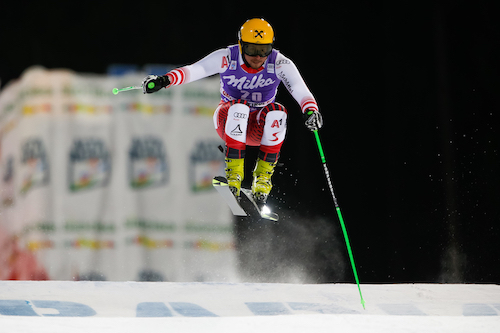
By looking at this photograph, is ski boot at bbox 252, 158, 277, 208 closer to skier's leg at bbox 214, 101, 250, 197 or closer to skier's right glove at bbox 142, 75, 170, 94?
skier's leg at bbox 214, 101, 250, 197

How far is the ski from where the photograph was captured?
293 centimetres

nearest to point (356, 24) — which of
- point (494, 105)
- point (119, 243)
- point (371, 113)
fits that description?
point (371, 113)

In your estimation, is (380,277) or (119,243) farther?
(380,277)

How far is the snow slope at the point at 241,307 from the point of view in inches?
116

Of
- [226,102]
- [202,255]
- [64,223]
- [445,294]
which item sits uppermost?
[226,102]

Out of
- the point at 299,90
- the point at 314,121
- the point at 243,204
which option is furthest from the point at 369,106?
the point at 243,204

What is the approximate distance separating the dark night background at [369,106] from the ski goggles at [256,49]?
1400mm

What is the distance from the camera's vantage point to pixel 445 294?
14.0ft

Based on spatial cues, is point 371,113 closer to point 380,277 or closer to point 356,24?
point 356,24

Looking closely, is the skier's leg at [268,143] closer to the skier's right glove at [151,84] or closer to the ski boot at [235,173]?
the ski boot at [235,173]

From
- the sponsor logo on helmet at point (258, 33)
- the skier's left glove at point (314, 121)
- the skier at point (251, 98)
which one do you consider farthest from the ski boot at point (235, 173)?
the sponsor logo on helmet at point (258, 33)

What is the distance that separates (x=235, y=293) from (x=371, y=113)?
6.21 feet

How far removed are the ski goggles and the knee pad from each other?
0.28 metres

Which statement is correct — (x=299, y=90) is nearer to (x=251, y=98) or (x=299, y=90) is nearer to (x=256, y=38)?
(x=251, y=98)
